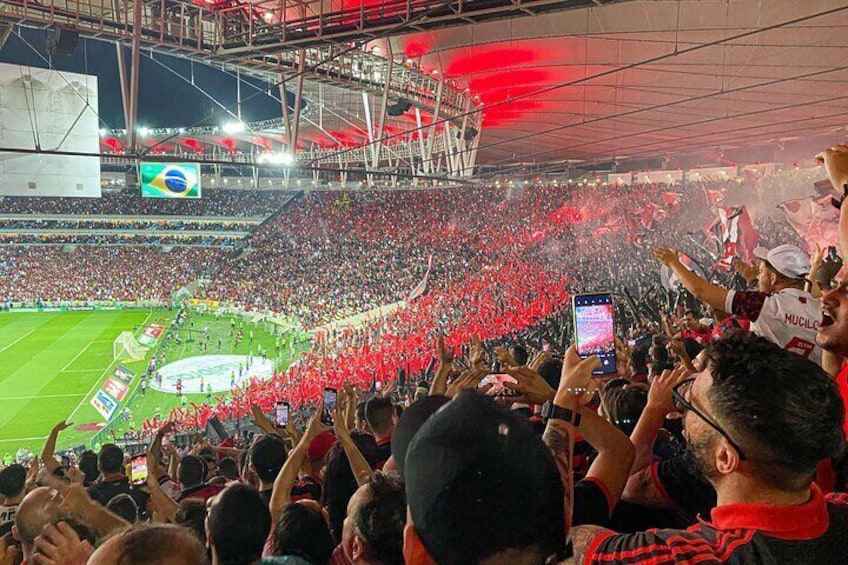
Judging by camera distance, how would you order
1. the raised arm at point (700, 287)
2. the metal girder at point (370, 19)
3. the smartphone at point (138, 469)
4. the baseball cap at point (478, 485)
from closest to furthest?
1. the baseball cap at point (478, 485)
2. the raised arm at point (700, 287)
3. the smartphone at point (138, 469)
4. the metal girder at point (370, 19)

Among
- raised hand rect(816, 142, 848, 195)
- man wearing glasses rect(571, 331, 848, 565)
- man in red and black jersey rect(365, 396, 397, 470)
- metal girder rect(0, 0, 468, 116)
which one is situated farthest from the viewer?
metal girder rect(0, 0, 468, 116)

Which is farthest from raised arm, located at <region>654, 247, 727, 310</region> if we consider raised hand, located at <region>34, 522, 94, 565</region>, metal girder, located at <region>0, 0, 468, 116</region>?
metal girder, located at <region>0, 0, 468, 116</region>

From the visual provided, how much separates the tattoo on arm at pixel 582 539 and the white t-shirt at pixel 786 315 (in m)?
1.74

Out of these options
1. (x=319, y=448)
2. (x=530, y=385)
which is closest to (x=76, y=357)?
(x=319, y=448)

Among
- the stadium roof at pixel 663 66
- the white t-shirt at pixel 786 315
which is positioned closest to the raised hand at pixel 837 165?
the white t-shirt at pixel 786 315

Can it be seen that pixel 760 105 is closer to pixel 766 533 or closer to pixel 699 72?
pixel 699 72

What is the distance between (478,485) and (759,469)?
812mm

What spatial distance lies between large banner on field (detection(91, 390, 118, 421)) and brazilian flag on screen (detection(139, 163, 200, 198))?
556 centimetres

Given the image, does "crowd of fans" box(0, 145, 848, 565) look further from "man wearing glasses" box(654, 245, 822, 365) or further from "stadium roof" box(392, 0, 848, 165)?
"stadium roof" box(392, 0, 848, 165)

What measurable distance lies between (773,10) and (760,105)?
23.6ft

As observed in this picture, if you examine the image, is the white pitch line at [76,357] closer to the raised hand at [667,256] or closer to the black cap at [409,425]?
the raised hand at [667,256]

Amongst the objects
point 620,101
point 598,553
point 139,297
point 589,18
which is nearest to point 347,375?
point 589,18

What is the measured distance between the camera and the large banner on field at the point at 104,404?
49.1 ft

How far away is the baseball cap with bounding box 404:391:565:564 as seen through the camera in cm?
100
